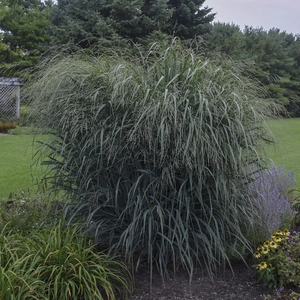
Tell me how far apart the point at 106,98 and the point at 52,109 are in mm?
483

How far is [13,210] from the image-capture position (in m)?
3.42

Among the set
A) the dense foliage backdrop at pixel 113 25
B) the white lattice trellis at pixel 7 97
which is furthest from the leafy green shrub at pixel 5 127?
the dense foliage backdrop at pixel 113 25

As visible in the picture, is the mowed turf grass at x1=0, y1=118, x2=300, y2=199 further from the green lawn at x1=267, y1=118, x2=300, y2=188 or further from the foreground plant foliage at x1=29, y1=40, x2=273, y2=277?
the foreground plant foliage at x1=29, y1=40, x2=273, y2=277

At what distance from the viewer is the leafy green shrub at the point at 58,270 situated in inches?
81.9

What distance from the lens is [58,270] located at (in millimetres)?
2236

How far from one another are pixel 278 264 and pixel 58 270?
1.44 m

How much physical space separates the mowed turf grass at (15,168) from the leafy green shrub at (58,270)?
121cm

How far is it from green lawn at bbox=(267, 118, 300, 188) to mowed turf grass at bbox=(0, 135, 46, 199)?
82.1 inches

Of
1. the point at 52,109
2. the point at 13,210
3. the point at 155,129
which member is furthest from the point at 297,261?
the point at 13,210

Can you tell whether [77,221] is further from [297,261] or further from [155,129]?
[297,261]

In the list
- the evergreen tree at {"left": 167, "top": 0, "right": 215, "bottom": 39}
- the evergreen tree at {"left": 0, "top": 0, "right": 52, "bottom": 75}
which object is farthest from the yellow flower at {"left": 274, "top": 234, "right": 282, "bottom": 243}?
the evergreen tree at {"left": 0, "top": 0, "right": 52, "bottom": 75}

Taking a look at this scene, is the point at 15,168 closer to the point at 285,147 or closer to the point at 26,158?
the point at 26,158

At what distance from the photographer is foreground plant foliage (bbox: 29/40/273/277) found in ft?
7.95

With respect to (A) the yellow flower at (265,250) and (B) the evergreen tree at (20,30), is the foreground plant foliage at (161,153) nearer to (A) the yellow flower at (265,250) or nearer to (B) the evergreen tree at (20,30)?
(A) the yellow flower at (265,250)
